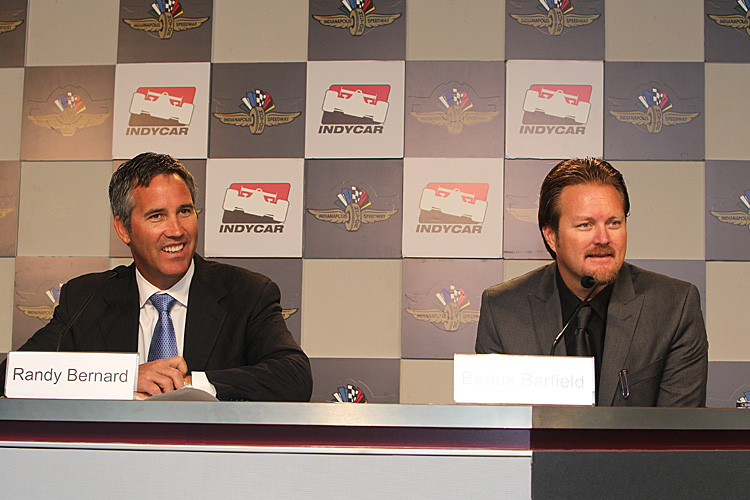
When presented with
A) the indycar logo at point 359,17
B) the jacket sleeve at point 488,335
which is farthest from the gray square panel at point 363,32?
the jacket sleeve at point 488,335

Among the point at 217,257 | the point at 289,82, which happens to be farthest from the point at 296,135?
the point at 217,257

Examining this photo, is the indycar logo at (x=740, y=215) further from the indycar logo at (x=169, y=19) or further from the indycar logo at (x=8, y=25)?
the indycar logo at (x=8, y=25)

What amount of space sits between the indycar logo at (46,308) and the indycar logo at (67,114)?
2.14 feet

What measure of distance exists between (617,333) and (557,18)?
1553 mm

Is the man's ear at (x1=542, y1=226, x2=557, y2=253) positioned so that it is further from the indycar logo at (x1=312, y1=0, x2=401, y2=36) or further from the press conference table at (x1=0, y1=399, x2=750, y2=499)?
the indycar logo at (x1=312, y1=0, x2=401, y2=36)

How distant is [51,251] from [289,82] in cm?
119

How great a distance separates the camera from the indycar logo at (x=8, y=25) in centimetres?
312

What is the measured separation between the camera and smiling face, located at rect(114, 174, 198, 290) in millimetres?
2082

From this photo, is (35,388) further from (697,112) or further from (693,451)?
(697,112)

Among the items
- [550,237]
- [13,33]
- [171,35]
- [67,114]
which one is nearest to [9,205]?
[67,114]

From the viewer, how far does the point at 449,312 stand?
2.86 m

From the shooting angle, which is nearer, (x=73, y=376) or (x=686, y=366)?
(x=73, y=376)

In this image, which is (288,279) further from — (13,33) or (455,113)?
(13,33)

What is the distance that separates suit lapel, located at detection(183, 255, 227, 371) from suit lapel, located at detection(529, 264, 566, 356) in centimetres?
86
